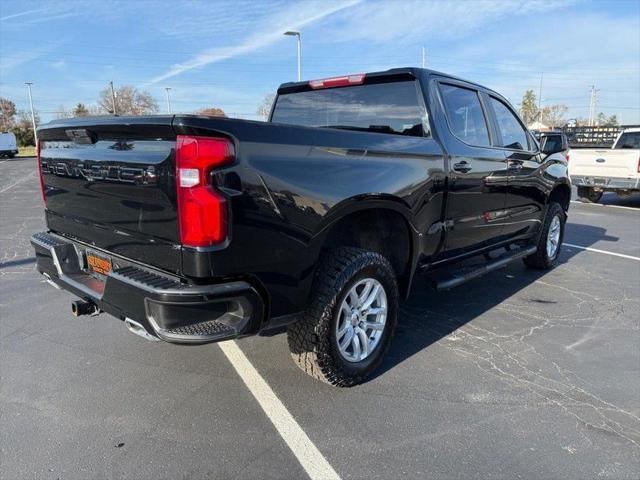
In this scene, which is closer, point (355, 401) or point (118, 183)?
point (118, 183)

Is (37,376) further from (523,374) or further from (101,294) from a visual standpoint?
(523,374)

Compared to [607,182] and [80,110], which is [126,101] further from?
[607,182]

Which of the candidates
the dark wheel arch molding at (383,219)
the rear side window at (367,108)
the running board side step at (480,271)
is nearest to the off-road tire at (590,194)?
the running board side step at (480,271)

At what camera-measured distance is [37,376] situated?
328cm

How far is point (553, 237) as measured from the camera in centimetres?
605

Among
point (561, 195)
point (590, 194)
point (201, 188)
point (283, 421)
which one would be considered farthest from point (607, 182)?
point (201, 188)

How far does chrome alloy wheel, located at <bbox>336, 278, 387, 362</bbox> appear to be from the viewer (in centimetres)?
309

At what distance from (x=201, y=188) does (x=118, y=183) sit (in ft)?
2.17

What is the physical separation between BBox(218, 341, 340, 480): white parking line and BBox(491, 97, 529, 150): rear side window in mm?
3132

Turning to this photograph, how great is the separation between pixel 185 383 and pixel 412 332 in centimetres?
185

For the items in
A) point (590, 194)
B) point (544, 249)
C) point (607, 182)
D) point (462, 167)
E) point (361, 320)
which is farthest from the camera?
point (590, 194)

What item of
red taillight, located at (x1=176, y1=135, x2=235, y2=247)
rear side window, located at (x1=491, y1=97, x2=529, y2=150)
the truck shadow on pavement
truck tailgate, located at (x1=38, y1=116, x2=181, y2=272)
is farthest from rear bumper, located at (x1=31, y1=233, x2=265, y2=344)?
rear side window, located at (x1=491, y1=97, x2=529, y2=150)

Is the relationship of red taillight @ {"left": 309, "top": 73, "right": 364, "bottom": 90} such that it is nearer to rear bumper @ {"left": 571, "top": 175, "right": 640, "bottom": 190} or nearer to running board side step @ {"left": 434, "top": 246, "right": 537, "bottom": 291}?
running board side step @ {"left": 434, "top": 246, "right": 537, "bottom": 291}

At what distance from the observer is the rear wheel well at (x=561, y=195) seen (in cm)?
599
